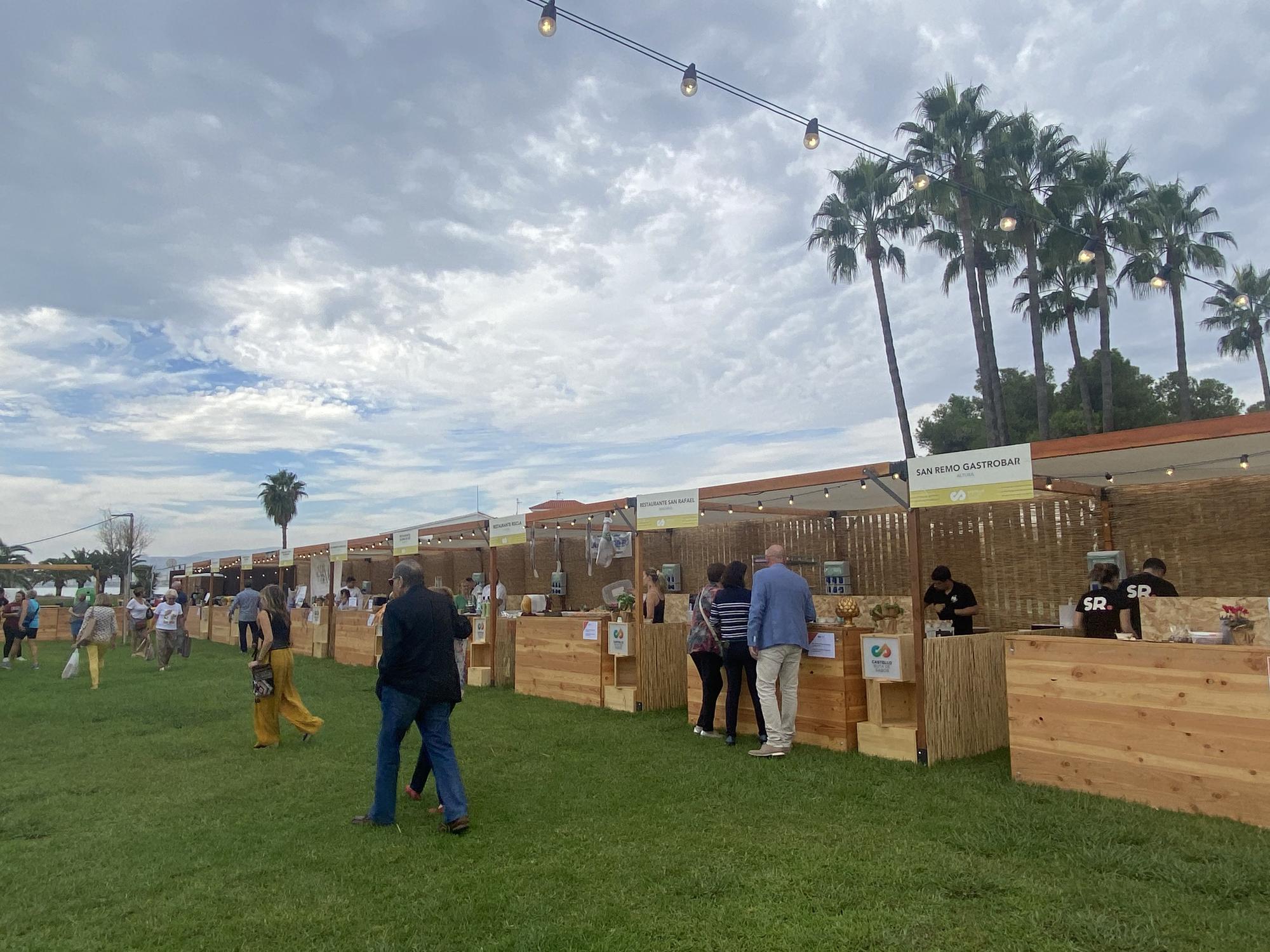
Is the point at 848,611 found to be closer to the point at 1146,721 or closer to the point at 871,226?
the point at 1146,721

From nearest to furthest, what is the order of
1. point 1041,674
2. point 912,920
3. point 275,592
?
1. point 912,920
2. point 1041,674
3. point 275,592

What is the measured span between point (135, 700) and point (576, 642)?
564 centimetres

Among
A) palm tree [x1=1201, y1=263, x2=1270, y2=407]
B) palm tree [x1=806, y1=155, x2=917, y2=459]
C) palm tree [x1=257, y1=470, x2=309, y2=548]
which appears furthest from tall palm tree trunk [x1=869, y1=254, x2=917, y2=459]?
palm tree [x1=257, y1=470, x2=309, y2=548]

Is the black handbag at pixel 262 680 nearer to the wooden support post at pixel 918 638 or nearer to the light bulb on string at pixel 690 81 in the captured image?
the wooden support post at pixel 918 638

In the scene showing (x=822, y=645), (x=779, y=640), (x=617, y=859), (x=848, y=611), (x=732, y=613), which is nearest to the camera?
(x=617, y=859)

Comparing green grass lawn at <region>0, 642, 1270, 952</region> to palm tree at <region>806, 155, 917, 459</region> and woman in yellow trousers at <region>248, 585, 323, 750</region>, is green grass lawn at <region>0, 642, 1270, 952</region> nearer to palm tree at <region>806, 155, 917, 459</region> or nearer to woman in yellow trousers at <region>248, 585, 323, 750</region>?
woman in yellow trousers at <region>248, 585, 323, 750</region>

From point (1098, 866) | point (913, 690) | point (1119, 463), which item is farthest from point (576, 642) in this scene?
point (1098, 866)

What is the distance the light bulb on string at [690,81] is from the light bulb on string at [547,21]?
52.9 inches

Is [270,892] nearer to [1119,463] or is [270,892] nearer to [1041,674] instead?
[1041,674]

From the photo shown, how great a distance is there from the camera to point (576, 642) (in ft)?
33.2

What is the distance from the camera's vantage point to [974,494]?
6137mm

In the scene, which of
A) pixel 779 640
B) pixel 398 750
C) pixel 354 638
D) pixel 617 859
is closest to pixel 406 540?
pixel 354 638

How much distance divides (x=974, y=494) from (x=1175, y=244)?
22.6 meters

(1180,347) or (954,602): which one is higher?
(1180,347)
